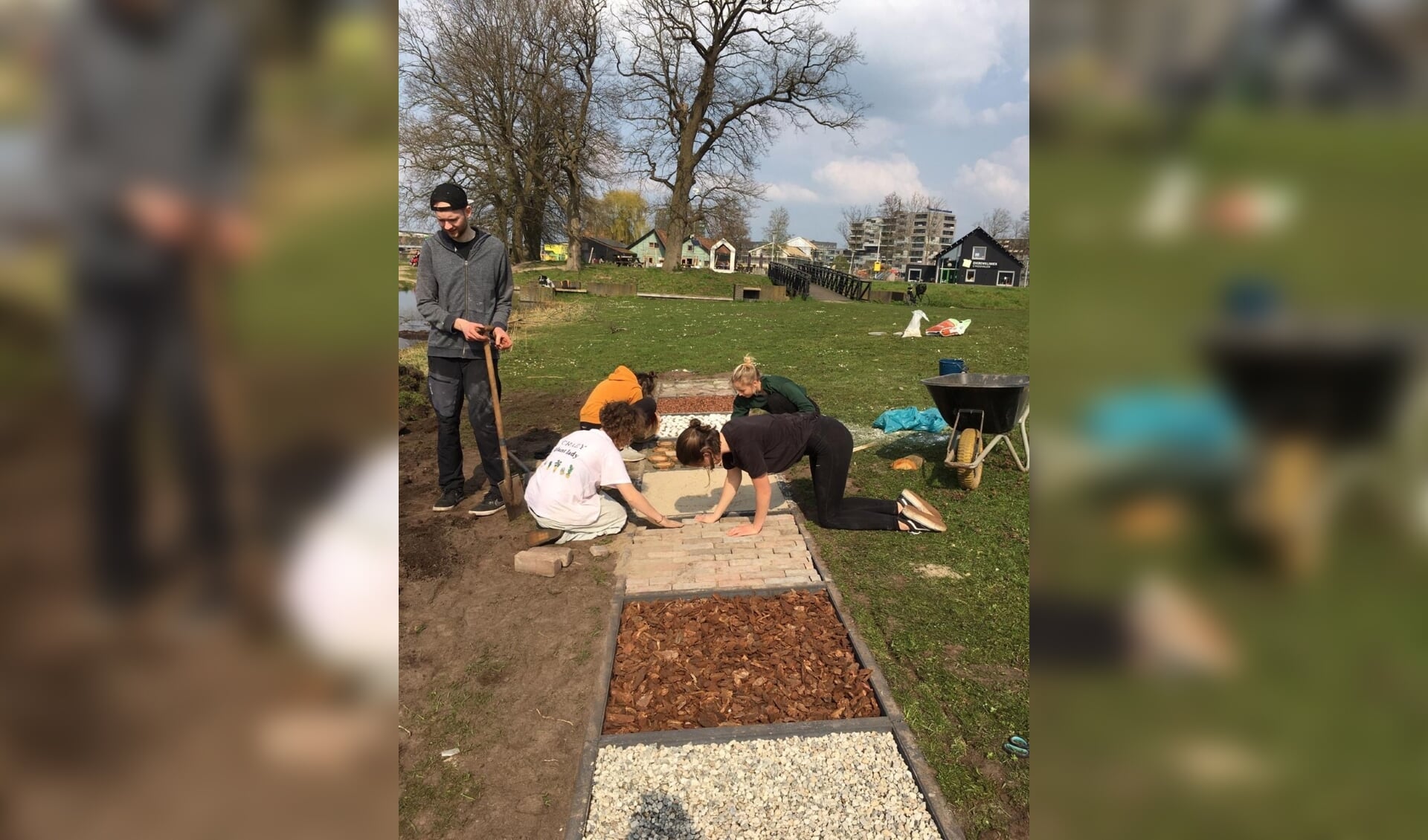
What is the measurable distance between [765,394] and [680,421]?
9.82 ft

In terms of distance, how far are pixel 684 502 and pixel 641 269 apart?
37.9 m

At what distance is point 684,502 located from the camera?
A: 732 cm

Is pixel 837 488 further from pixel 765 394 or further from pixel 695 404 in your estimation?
pixel 695 404

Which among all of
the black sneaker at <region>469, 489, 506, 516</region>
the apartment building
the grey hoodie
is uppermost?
the apartment building

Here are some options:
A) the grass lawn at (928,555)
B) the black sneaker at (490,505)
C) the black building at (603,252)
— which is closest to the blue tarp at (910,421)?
the grass lawn at (928,555)

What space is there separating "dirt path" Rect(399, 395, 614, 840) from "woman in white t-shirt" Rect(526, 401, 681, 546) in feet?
0.79

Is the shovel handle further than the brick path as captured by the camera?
Yes

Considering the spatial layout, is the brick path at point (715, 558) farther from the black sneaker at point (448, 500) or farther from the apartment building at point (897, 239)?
the apartment building at point (897, 239)

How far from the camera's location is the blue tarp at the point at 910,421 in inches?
368

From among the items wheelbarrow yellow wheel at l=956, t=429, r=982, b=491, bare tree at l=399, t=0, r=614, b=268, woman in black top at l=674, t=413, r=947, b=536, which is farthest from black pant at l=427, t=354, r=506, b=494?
bare tree at l=399, t=0, r=614, b=268
